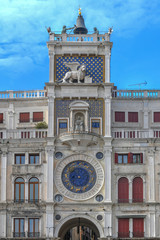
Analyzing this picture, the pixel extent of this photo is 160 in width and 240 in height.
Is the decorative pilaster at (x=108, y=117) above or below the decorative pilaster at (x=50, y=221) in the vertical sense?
above

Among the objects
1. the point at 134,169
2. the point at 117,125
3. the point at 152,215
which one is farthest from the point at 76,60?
the point at 152,215

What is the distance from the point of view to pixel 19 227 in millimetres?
73125

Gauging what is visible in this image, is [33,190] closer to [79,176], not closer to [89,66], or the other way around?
[79,176]

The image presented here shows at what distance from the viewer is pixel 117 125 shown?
256 ft

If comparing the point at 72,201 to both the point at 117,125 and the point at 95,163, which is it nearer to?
the point at 95,163

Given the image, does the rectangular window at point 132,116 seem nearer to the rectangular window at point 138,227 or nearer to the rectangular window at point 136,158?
the rectangular window at point 136,158

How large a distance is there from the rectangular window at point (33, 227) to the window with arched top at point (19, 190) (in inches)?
92.4

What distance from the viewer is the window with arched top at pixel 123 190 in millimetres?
73562

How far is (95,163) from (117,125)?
230 inches

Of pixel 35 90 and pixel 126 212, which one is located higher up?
pixel 35 90

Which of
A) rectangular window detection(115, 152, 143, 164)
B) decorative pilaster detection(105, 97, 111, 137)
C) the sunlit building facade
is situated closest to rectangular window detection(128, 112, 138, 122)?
the sunlit building facade

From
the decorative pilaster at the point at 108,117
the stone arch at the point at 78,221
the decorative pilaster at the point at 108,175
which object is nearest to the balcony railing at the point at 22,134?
the decorative pilaster at the point at 108,117

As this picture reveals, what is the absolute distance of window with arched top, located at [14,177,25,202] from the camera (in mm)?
73900

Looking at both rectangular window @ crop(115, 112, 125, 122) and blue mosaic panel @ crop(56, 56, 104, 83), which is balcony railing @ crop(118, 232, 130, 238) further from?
blue mosaic panel @ crop(56, 56, 104, 83)
